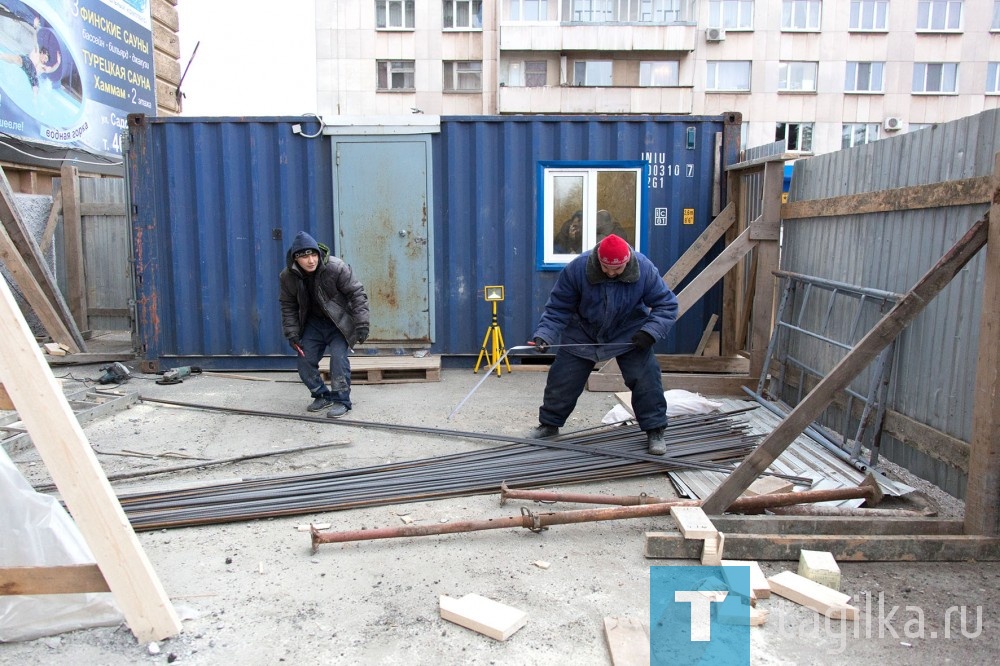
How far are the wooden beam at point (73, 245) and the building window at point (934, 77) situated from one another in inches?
1300

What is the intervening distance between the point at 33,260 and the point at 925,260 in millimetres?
9776

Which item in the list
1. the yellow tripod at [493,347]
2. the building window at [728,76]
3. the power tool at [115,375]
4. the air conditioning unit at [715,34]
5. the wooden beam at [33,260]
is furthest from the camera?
the building window at [728,76]

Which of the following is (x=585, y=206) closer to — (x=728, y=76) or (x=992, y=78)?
(x=728, y=76)

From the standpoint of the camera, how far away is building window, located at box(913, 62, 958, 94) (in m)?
30.9

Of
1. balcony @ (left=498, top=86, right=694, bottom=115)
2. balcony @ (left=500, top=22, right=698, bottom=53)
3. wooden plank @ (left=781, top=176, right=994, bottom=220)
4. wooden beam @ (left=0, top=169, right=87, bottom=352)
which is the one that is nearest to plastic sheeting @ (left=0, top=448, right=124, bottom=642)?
wooden plank @ (left=781, top=176, right=994, bottom=220)

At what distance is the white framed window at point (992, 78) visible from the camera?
3102 cm

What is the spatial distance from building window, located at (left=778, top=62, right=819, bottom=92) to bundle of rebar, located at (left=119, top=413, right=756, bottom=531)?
1172 inches

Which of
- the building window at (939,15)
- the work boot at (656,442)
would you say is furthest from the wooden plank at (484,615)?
the building window at (939,15)

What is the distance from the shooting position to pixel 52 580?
2.81 m

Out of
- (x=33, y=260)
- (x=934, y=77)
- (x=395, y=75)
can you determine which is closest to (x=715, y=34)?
(x=934, y=77)

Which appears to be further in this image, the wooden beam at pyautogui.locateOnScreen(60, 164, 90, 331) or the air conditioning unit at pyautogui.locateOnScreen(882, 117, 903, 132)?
the air conditioning unit at pyautogui.locateOnScreen(882, 117, 903, 132)

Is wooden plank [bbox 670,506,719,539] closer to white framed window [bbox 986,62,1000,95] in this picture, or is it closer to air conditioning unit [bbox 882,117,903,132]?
air conditioning unit [bbox 882,117,903,132]

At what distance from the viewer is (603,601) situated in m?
3.33

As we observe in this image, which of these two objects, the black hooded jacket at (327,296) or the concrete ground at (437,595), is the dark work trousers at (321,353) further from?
the concrete ground at (437,595)
